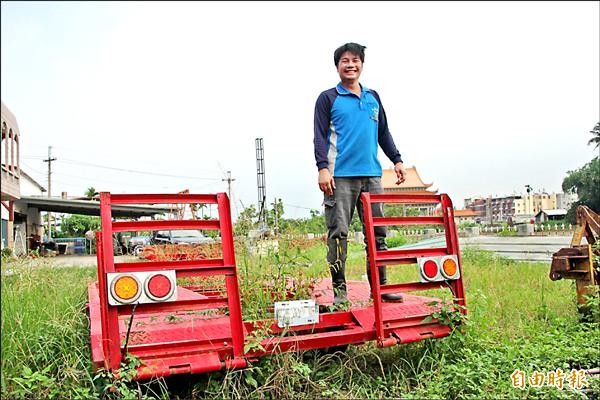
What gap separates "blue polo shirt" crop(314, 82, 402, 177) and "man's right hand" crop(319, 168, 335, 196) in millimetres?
58

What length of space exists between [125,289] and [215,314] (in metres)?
1.02

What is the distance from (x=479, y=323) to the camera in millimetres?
3332

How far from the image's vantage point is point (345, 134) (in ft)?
11.8

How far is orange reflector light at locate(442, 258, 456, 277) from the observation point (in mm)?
3025

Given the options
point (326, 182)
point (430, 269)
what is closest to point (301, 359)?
point (430, 269)

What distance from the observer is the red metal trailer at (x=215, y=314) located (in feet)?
7.51

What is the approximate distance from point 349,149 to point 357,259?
6.68 meters

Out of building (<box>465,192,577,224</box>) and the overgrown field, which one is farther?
building (<box>465,192,577,224</box>)

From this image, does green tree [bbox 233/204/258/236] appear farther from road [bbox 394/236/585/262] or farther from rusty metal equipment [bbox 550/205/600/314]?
road [bbox 394/236/585/262]

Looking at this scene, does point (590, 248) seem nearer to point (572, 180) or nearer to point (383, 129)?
point (383, 129)

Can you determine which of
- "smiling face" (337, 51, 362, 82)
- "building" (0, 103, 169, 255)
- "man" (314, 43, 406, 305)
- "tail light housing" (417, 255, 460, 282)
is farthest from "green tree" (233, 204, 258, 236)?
"tail light housing" (417, 255, 460, 282)

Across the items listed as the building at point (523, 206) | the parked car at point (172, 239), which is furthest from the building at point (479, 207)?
the parked car at point (172, 239)

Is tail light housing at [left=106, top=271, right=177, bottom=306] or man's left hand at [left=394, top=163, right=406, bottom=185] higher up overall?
man's left hand at [left=394, top=163, right=406, bottom=185]

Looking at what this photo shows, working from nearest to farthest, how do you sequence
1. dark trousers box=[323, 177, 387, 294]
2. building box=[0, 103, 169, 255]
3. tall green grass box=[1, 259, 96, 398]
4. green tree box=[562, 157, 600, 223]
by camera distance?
tall green grass box=[1, 259, 96, 398]
dark trousers box=[323, 177, 387, 294]
building box=[0, 103, 169, 255]
green tree box=[562, 157, 600, 223]
